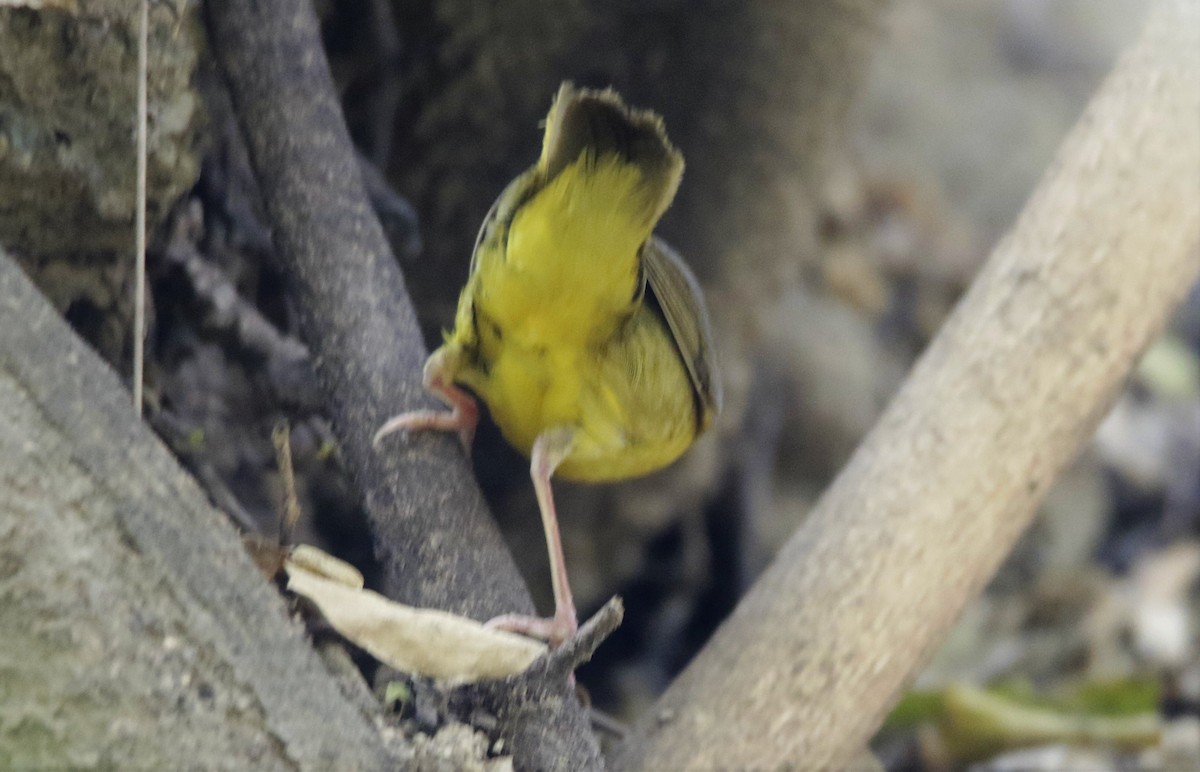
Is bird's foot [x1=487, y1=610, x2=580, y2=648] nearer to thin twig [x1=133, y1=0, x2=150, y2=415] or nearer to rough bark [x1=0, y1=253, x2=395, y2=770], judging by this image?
rough bark [x1=0, y1=253, x2=395, y2=770]

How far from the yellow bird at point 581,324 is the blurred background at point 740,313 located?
52 cm

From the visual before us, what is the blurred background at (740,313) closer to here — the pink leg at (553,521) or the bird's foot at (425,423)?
the bird's foot at (425,423)

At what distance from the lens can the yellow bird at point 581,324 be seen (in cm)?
192

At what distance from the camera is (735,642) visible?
7.54 feet

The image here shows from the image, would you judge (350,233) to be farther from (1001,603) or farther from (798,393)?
(1001,603)

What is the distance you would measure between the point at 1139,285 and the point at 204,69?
197 centimetres

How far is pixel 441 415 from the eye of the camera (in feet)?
6.81

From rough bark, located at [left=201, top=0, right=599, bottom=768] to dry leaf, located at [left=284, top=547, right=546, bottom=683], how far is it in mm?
261

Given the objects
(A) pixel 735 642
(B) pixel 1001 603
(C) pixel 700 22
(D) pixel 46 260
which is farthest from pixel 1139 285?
(B) pixel 1001 603

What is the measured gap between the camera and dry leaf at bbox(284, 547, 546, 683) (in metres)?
1.63

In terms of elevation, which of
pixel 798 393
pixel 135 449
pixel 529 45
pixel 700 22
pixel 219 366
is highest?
pixel 700 22

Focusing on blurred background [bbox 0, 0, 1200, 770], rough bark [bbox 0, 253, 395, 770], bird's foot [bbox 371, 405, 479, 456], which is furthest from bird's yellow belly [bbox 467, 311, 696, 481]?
rough bark [bbox 0, 253, 395, 770]

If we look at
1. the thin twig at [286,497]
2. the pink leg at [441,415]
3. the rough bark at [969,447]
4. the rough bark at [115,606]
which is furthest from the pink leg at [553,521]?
the rough bark at [115,606]

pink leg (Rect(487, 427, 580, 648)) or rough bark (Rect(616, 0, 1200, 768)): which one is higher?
rough bark (Rect(616, 0, 1200, 768))
